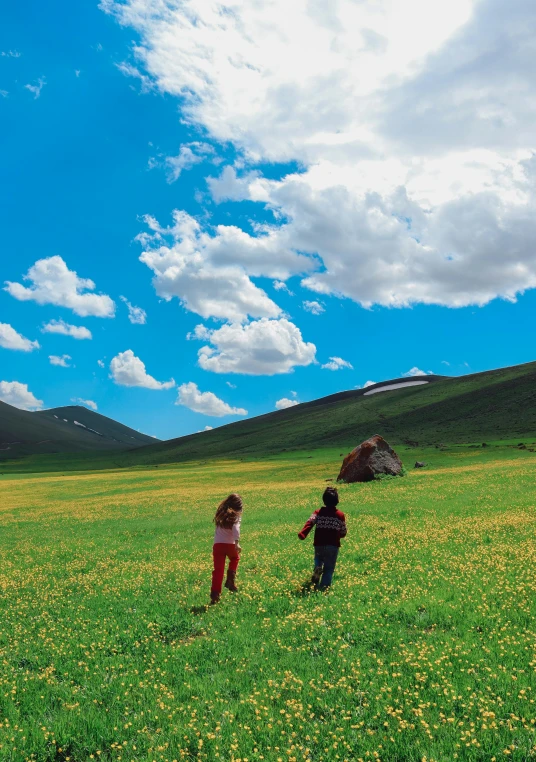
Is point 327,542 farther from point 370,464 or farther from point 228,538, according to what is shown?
point 370,464

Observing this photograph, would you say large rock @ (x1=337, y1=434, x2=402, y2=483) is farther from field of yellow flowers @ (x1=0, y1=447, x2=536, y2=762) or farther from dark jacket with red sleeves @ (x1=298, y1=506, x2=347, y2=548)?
dark jacket with red sleeves @ (x1=298, y1=506, x2=347, y2=548)

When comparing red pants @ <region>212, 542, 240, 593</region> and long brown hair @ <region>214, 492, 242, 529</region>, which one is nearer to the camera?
red pants @ <region>212, 542, 240, 593</region>

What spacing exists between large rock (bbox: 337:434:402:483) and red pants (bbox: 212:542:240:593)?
38.1 meters

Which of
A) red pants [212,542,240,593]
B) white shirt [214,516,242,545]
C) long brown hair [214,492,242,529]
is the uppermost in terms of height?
long brown hair [214,492,242,529]

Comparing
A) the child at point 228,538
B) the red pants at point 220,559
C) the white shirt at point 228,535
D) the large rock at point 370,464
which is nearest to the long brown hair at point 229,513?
the child at point 228,538

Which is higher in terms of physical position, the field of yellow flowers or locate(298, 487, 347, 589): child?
locate(298, 487, 347, 589): child

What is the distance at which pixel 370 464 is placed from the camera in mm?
51938

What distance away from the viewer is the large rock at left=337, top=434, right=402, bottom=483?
51719mm

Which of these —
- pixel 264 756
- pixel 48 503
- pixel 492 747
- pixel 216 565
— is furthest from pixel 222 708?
pixel 48 503

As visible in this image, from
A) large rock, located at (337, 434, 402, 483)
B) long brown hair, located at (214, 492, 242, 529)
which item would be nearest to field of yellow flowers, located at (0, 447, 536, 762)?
long brown hair, located at (214, 492, 242, 529)

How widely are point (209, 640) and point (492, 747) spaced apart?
257 inches

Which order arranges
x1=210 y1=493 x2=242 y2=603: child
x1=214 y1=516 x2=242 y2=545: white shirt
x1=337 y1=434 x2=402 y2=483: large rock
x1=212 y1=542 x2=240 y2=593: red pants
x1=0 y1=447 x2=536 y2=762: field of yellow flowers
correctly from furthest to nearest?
x1=337 y1=434 x2=402 y2=483: large rock
x1=214 y1=516 x2=242 y2=545: white shirt
x1=210 y1=493 x2=242 y2=603: child
x1=212 y1=542 x2=240 y2=593: red pants
x1=0 y1=447 x2=536 y2=762: field of yellow flowers

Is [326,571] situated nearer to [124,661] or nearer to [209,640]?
[209,640]

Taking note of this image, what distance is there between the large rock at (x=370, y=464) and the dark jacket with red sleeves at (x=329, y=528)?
3755 cm
